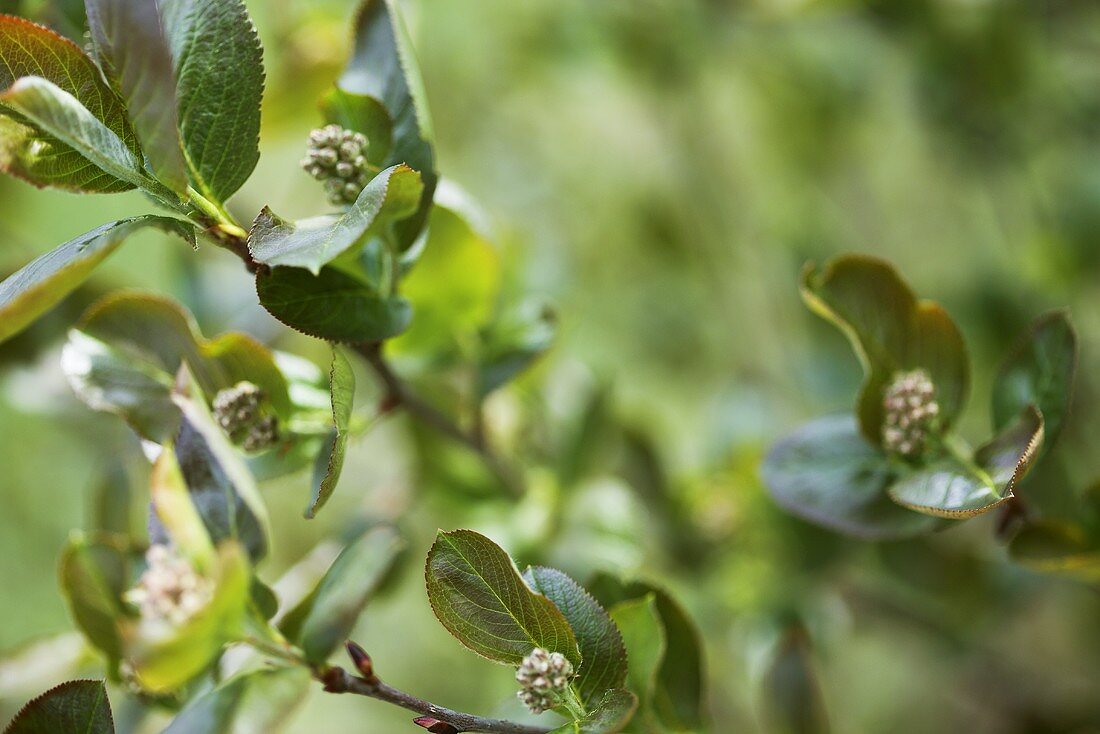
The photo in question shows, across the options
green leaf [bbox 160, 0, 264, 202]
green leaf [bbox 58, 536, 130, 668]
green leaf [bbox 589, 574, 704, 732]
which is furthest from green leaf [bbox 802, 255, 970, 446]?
green leaf [bbox 58, 536, 130, 668]

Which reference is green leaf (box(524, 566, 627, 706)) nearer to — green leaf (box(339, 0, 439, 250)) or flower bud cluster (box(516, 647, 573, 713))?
A: flower bud cluster (box(516, 647, 573, 713))

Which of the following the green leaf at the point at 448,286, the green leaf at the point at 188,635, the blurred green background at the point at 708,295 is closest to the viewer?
the green leaf at the point at 188,635

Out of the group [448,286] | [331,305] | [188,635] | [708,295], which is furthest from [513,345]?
[708,295]

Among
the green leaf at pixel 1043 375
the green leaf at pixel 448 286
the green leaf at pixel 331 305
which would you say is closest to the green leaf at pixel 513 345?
the green leaf at pixel 448 286

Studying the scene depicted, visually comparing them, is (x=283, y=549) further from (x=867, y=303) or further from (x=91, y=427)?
(x=867, y=303)

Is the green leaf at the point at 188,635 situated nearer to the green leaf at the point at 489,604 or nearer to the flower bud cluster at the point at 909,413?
the green leaf at the point at 489,604

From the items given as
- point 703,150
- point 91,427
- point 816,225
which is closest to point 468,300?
point 91,427
